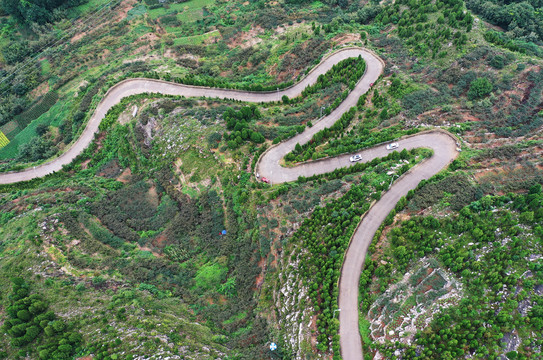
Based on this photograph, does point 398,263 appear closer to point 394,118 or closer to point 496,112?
point 394,118

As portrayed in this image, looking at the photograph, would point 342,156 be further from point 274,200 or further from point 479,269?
point 479,269

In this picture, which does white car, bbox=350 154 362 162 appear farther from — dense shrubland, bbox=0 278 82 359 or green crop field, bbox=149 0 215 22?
green crop field, bbox=149 0 215 22

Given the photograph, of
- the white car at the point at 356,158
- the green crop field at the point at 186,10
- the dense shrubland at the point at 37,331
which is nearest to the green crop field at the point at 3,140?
the dense shrubland at the point at 37,331

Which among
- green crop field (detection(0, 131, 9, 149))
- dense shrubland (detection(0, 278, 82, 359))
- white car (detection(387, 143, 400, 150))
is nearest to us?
dense shrubland (detection(0, 278, 82, 359))

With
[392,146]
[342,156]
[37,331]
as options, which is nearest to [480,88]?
[392,146]

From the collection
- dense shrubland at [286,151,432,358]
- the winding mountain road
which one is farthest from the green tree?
dense shrubland at [286,151,432,358]

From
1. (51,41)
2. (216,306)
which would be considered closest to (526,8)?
(216,306)
